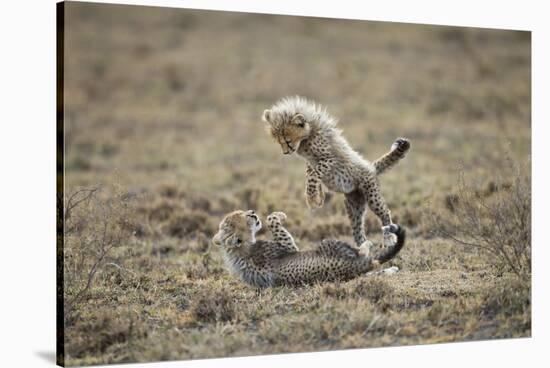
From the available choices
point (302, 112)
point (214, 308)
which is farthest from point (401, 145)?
point (214, 308)

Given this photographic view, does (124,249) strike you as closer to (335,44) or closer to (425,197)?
(425,197)

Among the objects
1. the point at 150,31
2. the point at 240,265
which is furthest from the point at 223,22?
the point at 240,265

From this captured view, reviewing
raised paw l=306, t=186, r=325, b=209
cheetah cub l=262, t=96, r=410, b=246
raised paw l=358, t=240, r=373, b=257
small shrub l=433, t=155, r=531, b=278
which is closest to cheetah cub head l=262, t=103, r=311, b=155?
cheetah cub l=262, t=96, r=410, b=246

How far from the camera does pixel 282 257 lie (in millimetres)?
7363

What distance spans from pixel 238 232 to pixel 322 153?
0.95 m

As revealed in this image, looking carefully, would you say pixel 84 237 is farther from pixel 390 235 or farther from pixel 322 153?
pixel 390 235

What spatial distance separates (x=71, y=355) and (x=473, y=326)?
320cm

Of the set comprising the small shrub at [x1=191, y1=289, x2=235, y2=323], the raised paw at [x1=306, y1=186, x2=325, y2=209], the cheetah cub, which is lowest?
the small shrub at [x1=191, y1=289, x2=235, y2=323]

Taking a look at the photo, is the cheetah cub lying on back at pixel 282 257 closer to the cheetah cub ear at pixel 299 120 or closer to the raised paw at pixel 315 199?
the raised paw at pixel 315 199

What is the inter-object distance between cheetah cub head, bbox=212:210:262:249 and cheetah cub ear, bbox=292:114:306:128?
847 millimetres

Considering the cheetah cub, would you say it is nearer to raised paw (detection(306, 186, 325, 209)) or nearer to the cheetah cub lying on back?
raised paw (detection(306, 186, 325, 209))

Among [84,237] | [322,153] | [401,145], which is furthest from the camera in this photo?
[401,145]

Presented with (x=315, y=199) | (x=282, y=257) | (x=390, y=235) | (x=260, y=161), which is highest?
(x=260, y=161)

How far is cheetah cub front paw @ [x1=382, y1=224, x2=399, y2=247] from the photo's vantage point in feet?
23.6
